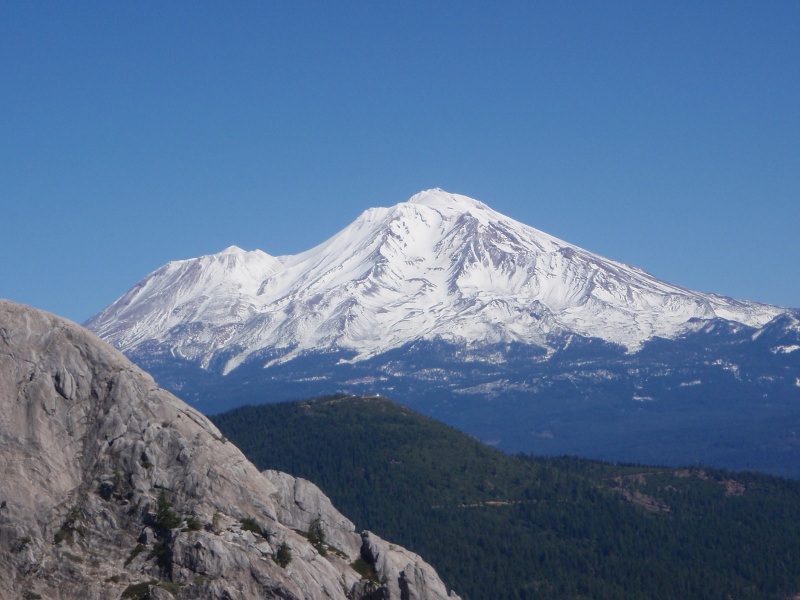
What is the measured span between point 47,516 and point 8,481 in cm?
207

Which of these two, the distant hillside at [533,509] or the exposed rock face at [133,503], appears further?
the distant hillside at [533,509]

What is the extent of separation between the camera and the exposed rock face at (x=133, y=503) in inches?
2185

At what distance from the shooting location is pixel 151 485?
193 ft

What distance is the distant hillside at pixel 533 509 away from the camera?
116625 mm

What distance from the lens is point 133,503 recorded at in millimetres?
58062

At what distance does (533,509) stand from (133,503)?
265 feet

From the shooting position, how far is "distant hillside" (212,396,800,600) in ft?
383

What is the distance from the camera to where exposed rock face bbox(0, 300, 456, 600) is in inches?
2185

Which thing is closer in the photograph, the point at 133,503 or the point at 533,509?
the point at 133,503

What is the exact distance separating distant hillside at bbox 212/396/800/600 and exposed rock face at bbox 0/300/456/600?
4715cm

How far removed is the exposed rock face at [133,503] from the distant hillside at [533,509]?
47147mm

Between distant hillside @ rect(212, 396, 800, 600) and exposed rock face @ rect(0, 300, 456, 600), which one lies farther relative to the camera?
distant hillside @ rect(212, 396, 800, 600)

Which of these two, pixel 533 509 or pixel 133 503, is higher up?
pixel 533 509

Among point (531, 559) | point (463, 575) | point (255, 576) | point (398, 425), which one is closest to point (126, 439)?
point (255, 576)
